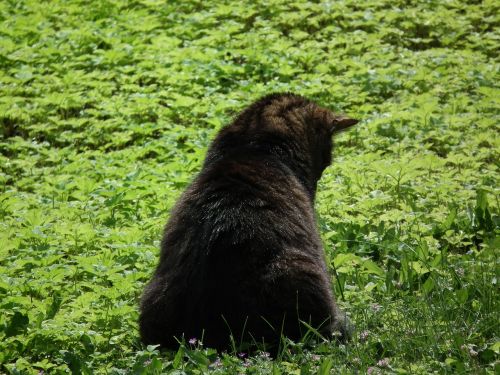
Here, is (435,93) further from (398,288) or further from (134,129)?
(398,288)

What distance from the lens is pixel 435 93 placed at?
9453 mm

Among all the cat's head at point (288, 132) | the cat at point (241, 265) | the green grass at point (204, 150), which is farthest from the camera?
the cat's head at point (288, 132)

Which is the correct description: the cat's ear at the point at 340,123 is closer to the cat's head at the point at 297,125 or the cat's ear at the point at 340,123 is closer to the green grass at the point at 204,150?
the cat's head at the point at 297,125

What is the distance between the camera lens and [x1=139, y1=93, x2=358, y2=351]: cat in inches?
181

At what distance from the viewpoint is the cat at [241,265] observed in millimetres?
4602

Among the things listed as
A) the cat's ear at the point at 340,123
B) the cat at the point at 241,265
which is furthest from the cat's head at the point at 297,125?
the cat at the point at 241,265

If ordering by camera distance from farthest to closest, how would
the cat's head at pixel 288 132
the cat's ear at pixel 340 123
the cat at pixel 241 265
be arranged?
the cat's ear at pixel 340 123 → the cat's head at pixel 288 132 → the cat at pixel 241 265

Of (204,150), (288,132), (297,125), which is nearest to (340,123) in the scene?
(297,125)

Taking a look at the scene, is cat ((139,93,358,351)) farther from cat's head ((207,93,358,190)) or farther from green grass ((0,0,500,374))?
green grass ((0,0,500,374))

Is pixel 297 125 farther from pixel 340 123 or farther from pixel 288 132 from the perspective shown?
pixel 340 123

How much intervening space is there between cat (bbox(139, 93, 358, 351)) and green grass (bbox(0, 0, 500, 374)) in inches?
7.8

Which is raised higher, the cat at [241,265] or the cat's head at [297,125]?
the cat's head at [297,125]

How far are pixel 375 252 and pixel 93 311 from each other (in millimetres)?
2044

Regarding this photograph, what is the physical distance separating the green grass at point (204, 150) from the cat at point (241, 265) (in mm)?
199
